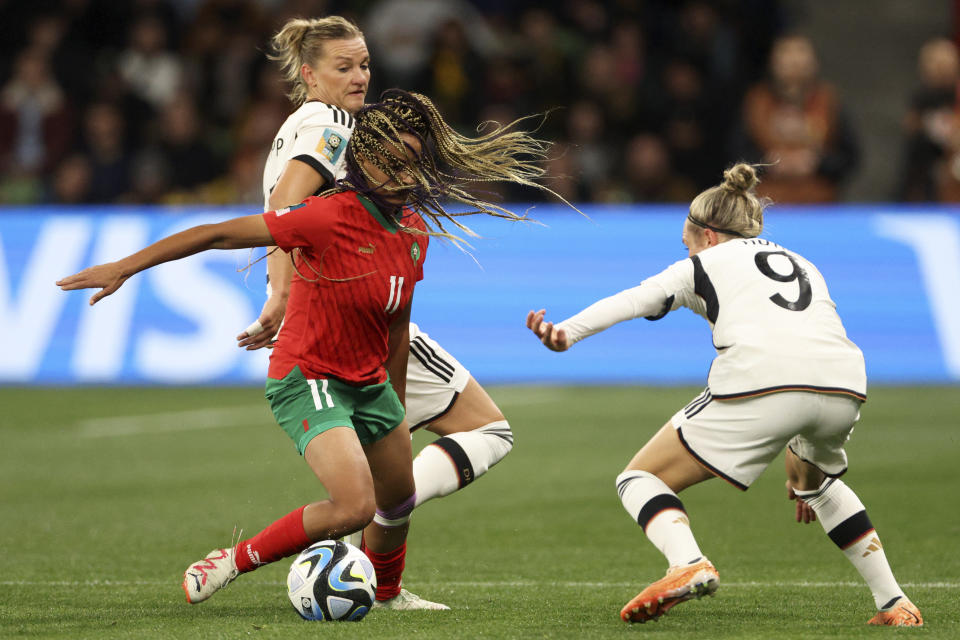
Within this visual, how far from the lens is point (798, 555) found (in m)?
6.28

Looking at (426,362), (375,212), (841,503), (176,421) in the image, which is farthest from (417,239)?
(176,421)

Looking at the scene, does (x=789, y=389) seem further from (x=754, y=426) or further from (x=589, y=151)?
(x=589, y=151)

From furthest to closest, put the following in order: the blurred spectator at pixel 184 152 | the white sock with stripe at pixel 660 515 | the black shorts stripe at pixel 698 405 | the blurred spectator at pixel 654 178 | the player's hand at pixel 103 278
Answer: the blurred spectator at pixel 184 152, the blurred spectator at pixel 654 178, the black shorts stripe at pixel 698 405, the white sock with stripe at pixel 660 515, the player's hand at pixel 103 278

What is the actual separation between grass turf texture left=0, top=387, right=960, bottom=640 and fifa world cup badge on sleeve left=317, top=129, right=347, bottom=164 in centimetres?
159

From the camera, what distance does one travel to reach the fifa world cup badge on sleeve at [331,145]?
5129 millimetres

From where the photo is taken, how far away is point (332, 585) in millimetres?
4598

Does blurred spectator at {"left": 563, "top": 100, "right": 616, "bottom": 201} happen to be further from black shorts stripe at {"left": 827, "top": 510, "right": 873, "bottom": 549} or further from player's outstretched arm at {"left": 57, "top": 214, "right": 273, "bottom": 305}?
player's outstretched arm at {"left": 57, "top": 214, "right": 273, "bottom": 305}

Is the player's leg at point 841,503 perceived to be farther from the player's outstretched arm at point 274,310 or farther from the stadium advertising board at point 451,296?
the stadium advertising board at point 451,296

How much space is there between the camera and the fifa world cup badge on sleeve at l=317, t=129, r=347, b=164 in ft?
16.8

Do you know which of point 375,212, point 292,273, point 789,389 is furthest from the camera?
point 292,273

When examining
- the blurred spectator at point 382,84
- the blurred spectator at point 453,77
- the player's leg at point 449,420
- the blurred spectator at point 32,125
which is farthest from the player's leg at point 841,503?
the blurred spectator at point 32,125

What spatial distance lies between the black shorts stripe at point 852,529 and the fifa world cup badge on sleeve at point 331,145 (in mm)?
2142

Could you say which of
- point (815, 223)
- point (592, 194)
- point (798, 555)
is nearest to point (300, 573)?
point (798, 555)

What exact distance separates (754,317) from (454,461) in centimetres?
129
